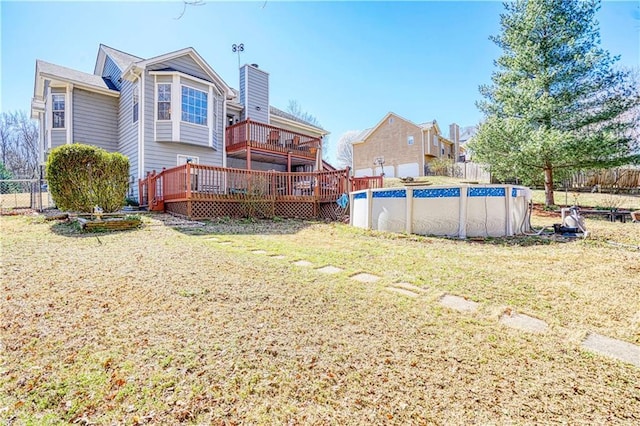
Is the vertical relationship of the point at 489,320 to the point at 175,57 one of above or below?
below

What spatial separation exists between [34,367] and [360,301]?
246 cm

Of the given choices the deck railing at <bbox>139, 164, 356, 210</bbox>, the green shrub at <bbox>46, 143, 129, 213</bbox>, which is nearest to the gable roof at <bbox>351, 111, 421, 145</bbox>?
the deck railing at <bbox>139, 164, 356, 210</bbox>

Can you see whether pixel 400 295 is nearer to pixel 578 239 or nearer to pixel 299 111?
pixel 578 239

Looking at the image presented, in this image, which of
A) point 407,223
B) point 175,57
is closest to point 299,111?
point 175,57

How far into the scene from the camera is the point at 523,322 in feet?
8.92

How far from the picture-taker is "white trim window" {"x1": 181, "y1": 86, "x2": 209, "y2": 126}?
12.6m

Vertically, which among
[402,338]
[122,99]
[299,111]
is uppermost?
[299,111]

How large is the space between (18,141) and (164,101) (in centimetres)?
3412

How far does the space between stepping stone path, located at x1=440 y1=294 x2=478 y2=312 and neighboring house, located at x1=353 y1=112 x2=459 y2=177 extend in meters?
25.4

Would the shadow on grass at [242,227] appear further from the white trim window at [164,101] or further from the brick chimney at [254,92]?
the brick chimney at [254,92]

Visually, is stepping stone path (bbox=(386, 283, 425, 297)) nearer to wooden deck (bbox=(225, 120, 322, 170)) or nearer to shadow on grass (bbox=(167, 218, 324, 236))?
shadow on grass (bbox=(167, 218, 324, 236))

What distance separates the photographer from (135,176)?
12500mm

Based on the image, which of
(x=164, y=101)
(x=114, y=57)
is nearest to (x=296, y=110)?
(x=114, y=57)

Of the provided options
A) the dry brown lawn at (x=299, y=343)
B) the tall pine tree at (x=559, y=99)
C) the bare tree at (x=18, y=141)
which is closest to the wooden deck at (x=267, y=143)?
the tall pine tree at (x=559, y=99)
